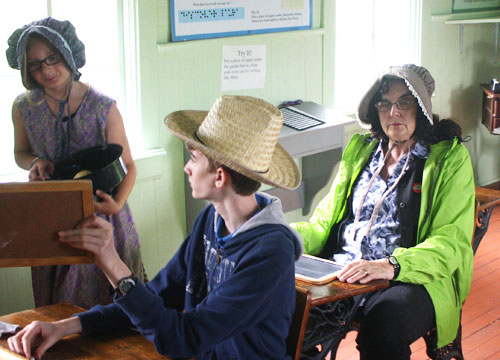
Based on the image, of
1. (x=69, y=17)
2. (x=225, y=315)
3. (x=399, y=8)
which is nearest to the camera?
(x=225, y=315)

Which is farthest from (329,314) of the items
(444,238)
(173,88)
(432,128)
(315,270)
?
(173,88)

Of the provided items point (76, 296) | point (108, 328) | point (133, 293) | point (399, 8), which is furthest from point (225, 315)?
point (399, 8)

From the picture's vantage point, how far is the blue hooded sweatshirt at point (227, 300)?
5.05ft

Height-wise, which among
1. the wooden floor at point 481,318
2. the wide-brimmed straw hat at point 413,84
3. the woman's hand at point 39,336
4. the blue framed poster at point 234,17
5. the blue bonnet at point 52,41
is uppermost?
the blue framed poster at point 234,17

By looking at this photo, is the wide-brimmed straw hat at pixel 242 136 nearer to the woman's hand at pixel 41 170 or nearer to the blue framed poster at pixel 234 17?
the woman's hand at pixel 41 170

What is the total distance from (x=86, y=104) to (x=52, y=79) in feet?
0.48

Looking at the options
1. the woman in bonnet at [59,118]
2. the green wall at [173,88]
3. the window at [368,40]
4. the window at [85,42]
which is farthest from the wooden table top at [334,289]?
the window at [368,40]

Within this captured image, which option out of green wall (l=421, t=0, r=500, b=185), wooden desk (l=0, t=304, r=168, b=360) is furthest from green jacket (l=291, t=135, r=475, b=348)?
green wall (l=421, t=0, r=500, b=185)

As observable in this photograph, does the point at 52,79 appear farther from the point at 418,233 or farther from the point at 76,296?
the point at 418,233

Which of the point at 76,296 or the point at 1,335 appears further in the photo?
the point at 76,296

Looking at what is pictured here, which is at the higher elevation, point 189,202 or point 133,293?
point 133,293

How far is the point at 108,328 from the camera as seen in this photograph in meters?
1.75

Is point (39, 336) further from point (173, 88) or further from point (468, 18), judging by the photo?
point (468, 18)

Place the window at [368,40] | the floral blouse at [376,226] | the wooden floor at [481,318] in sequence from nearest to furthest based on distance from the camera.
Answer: the floral blouse at [376,226] < the wooden floor at [481,318] < the window at [368,40]
